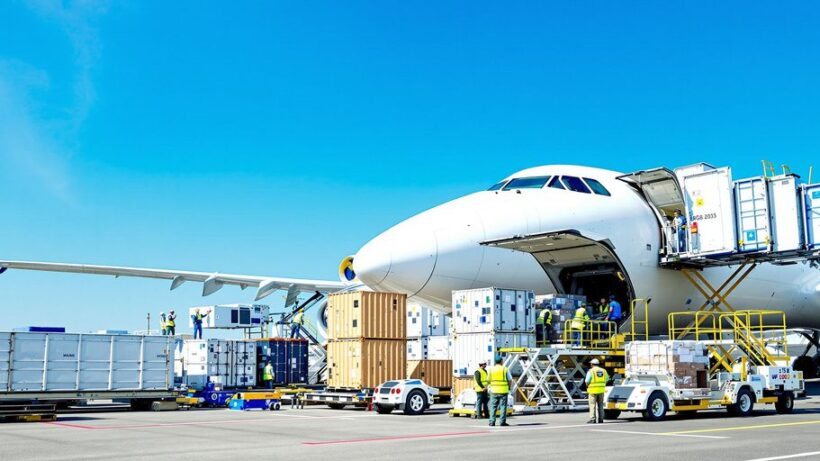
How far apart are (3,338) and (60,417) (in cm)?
238

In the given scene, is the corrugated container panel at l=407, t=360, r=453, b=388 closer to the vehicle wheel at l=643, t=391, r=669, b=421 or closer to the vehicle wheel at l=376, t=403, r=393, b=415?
the vehicle wheel at l=376, t=403, r=393, b=415

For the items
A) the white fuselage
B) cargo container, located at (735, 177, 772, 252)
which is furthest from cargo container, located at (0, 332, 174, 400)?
cargo container, located at (735, 177, 772, 252)

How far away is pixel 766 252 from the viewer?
19844 millimetres

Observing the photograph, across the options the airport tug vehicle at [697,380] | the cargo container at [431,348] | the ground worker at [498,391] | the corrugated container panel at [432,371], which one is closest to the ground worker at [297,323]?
the cargo container at [431,348]

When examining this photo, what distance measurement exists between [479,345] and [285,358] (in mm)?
11770

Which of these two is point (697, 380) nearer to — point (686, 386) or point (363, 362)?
point (686, 386)

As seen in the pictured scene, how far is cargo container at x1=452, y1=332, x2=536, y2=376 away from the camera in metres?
19.2

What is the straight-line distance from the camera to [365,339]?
21812 mm

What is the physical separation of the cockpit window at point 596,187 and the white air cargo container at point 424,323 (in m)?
12.2

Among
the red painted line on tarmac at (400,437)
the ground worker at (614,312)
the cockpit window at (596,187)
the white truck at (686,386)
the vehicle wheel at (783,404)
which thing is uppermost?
the cockpit window at (596,187)

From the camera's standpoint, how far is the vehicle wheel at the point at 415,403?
1906 centimetres

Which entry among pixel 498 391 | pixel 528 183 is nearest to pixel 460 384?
pixel 498 391

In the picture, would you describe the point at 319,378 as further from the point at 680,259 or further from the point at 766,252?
the point at 766,252

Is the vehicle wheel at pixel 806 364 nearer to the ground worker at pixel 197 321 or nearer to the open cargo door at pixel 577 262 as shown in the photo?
the open cargo door at pixel 577 262
